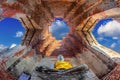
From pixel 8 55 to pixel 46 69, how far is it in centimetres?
154

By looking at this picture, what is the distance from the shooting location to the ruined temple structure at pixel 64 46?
18.5 ft

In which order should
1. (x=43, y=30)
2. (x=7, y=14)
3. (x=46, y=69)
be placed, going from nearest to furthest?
(x=46, y=69), (x=7, y=14), (x=43, y=30)

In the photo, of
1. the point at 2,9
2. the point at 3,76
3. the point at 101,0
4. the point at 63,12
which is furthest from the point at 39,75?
the point at 63,12

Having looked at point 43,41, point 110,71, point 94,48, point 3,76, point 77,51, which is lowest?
point 110,71

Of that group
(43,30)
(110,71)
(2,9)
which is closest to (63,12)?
(43,30)

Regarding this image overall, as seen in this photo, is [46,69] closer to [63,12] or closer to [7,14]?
[7,14]

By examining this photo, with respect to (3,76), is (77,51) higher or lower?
higher

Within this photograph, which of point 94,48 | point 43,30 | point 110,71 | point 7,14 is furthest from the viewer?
point 43,30

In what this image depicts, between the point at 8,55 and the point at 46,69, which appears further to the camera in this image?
the point at 8,55

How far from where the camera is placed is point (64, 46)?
27.6 ft

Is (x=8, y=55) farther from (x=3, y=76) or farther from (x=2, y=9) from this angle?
(x=2, y=9)

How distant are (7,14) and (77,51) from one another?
2.53 m

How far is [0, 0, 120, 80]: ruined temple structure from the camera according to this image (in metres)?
5.64

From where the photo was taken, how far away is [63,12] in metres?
7.39
